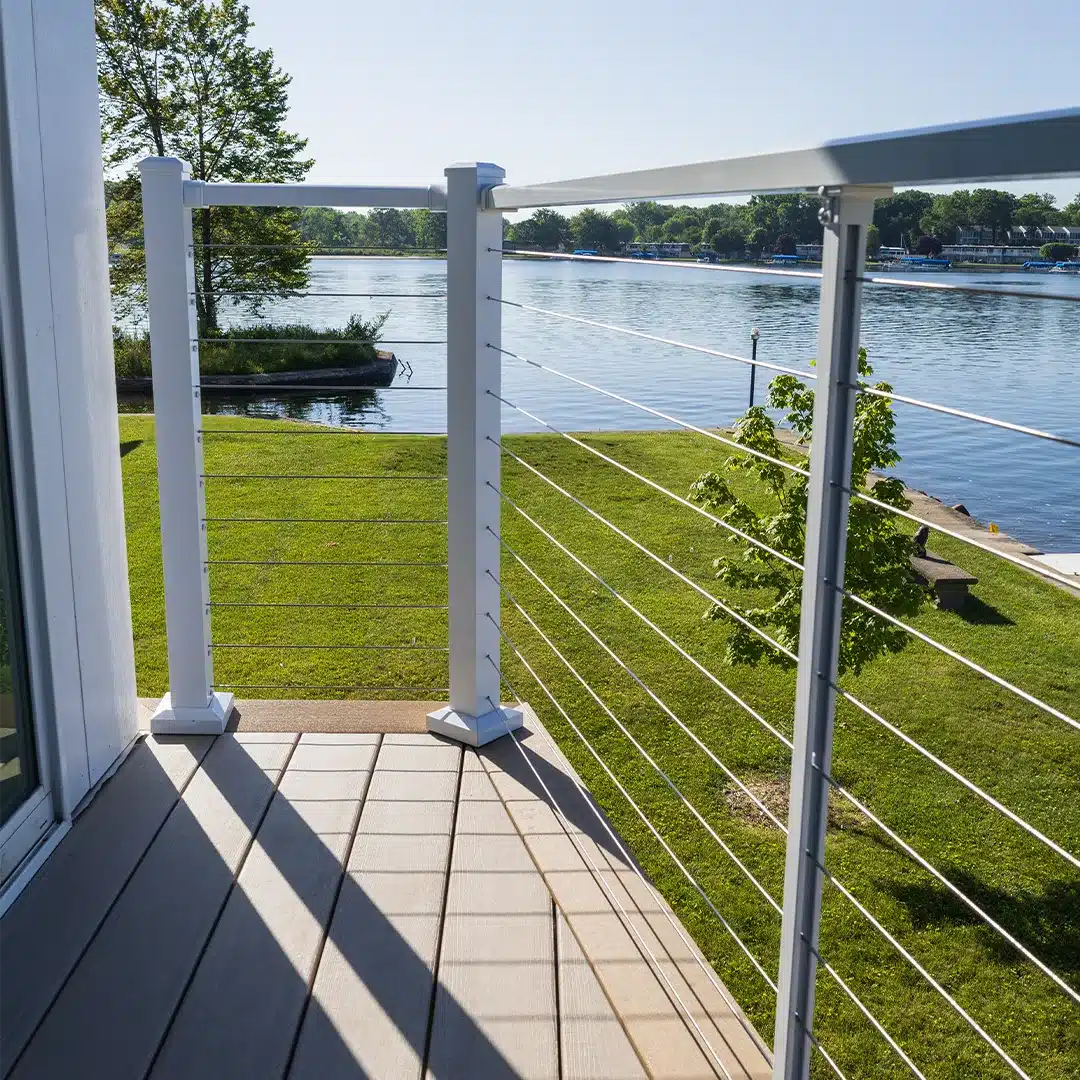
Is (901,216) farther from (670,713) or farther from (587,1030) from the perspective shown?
(587,1030)

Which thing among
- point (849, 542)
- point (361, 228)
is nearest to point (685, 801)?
point (849, 542)

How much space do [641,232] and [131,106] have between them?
21.7 meters

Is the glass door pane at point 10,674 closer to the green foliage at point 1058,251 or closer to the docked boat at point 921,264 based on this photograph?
the docked boat at point 921,264

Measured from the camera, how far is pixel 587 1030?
152cm

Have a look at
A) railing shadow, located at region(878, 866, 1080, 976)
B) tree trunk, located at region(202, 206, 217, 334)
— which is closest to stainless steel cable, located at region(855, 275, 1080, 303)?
railing shadow, located at region(878, 866, 1080, 976)

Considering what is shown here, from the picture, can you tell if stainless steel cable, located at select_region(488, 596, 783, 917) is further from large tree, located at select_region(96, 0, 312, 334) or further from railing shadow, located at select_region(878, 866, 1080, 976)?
large tree, located at select_region(96, 0, 312, 334)

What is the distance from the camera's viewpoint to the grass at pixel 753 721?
2320mm

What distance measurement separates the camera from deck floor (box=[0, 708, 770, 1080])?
148 cm

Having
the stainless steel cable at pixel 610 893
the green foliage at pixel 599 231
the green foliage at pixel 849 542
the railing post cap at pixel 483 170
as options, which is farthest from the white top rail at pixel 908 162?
the green foliage at pixel 849 542

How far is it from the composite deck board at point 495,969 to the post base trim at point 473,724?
30cm

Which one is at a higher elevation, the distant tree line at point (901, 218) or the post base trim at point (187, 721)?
the distant tree line at point (901, 218)

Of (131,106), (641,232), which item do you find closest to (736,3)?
(131,106)

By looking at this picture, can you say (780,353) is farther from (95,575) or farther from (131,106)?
(131,106)

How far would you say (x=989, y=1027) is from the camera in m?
2.22
